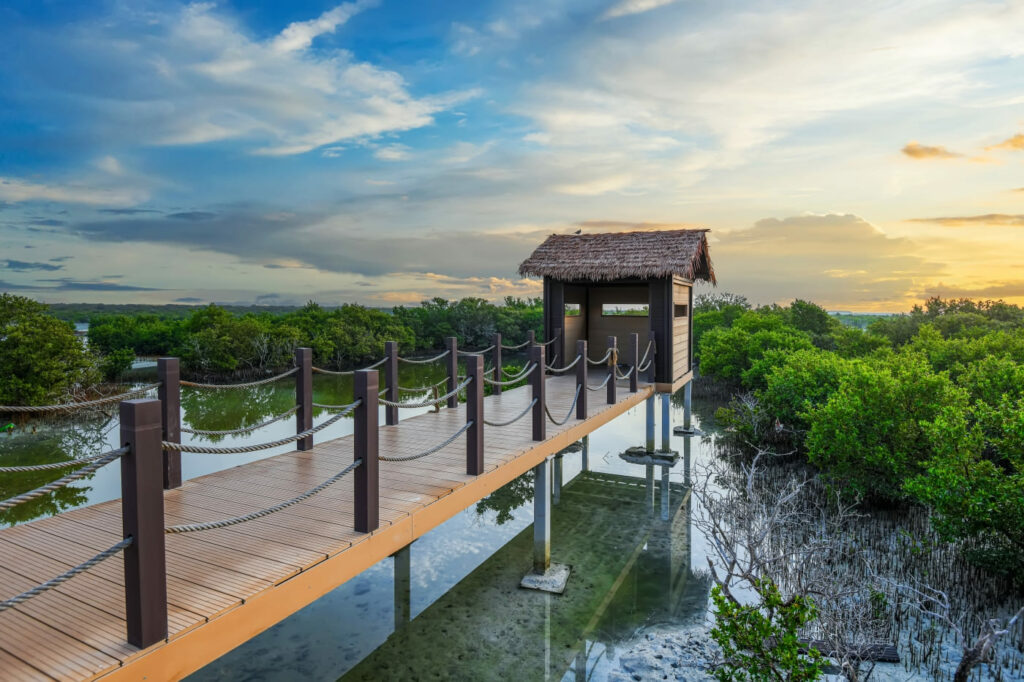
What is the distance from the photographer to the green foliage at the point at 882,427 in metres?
9.80

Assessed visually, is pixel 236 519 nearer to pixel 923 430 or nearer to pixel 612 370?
pixel 612 370

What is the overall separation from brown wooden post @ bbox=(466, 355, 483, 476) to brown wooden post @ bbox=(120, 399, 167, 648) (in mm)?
2961

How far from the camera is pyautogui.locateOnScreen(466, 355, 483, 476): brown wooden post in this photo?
543 centimetres

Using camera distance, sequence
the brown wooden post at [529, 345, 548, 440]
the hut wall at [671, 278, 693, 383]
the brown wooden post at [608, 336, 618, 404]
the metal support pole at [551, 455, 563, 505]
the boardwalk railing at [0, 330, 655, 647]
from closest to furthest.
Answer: the boardwalk railing at [0, 330, 655, 647] < the brown wooden post at [529, 345, 548, 440] < the brown wooden post at [608, 336, 618, 404] < the metal support pole at [551, 455, 563, 505] < the hut wall at [671, 278, 693, 383]

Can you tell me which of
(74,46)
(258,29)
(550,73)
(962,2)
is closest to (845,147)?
(962,2)

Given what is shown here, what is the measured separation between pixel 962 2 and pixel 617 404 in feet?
27.9

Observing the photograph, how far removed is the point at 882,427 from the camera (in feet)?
32.8

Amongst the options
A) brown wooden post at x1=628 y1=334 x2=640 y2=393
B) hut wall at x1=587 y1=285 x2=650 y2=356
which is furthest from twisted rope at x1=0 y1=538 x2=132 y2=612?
hut wall at x1=587 y1=285 x2=650 y2=356

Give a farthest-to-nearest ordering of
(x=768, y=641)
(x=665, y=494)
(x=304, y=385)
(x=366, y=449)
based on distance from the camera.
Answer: (x=665, y=494) → (x=304, y=385) → (x=768, y=641) → (x=366, y=449)

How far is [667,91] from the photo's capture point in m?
12.8

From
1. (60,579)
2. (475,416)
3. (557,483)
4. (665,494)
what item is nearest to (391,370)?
(475,416)

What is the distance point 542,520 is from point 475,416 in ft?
10.2

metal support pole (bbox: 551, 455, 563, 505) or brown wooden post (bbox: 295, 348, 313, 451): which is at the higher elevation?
brown wooden post (bbox: 295, 348, 313, 451)

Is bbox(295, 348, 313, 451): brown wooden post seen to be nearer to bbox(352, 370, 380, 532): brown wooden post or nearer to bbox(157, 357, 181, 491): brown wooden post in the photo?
bbox(157, 357, 181, 491): brown wooden post
